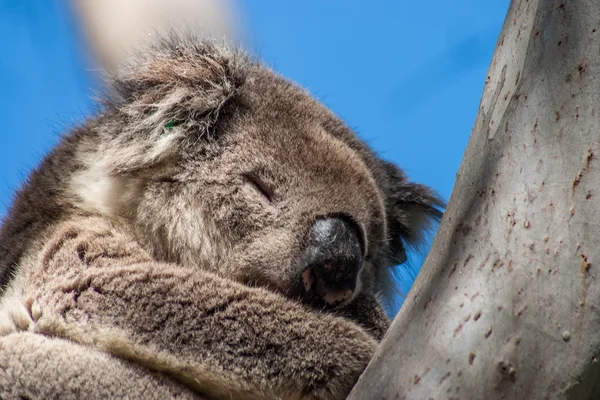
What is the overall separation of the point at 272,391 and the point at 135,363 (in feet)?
1.38

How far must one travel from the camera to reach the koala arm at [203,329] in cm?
184

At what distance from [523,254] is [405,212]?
2.14 meters

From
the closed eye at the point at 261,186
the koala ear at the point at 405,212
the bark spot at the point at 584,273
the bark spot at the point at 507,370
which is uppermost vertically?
the koala ear at the point at 405,212

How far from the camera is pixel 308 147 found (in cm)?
267

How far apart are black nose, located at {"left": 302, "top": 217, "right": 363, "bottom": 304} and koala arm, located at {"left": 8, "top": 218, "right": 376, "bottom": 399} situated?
0.75ft

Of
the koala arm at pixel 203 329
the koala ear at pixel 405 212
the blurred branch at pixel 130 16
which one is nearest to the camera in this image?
the koala arm at pixel 203 329

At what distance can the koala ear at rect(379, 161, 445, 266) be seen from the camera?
11.3ft

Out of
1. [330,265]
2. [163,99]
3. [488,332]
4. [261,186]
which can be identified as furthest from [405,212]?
[488,332]

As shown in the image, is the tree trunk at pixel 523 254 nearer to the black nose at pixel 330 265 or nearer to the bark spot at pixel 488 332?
the bark spot at pixel 488 332

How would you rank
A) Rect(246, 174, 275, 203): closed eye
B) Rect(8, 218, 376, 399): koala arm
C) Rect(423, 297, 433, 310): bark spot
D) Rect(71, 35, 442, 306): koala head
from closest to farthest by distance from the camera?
1. Rect(423, 297, 433, 310): bark spot
2. Rect(8, 218, 376, 399): koala arm
3. Rect(71, 35, 442, 306): koala head
4. Rect(246, 174, 275, 203): closed eye

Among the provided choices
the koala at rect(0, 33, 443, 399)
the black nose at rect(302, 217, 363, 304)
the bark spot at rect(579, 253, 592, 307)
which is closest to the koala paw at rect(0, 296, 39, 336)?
the koala at rect(0, 33, 443, 399)

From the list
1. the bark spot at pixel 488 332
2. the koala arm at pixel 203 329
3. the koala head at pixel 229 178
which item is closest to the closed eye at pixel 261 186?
the koala head at pixel 229 178

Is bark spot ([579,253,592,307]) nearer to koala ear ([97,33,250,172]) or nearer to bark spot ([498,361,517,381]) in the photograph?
bark spot ([498,361,517,381])

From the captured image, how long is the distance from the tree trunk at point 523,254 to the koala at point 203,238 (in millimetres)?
491
